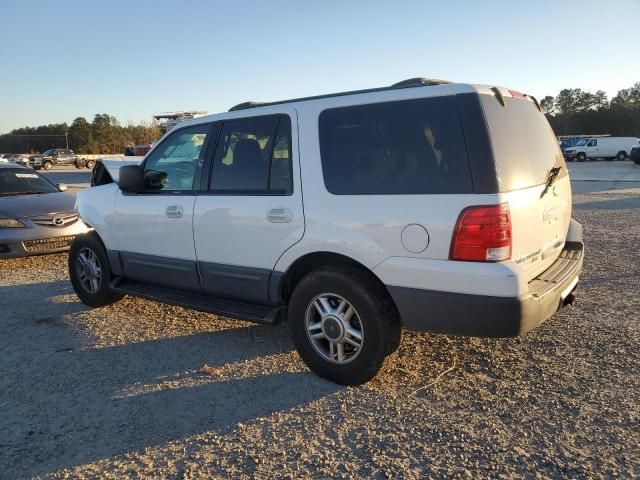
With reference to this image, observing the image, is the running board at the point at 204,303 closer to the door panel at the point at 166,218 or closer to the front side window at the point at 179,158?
the door panel at the point at 166,218

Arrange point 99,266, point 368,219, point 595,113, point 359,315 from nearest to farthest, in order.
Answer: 1. point 368,219
2. point 359,315
3. point 99,266
4. point 595,113

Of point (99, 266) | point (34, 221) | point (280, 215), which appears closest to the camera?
point (280, 215)

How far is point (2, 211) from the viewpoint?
723 centimetres

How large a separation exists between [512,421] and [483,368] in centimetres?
74

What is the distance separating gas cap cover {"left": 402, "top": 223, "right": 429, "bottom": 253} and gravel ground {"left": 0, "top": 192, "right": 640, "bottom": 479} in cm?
103

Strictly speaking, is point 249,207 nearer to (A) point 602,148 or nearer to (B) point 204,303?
(B) point 204,303

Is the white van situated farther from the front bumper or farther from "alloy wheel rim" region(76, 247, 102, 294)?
"alloy wheel rim" region(76, 247, 102, 294)

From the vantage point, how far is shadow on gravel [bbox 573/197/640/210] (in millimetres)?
12927

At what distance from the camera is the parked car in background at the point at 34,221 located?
703cm

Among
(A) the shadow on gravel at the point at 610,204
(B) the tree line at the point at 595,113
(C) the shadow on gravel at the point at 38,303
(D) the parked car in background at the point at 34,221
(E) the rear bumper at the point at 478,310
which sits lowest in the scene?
(A) the shadow on gravel at the point at 610,204

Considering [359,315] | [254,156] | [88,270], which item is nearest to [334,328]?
[359,315]

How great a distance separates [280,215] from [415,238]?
1055mm

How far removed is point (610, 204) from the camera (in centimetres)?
1370

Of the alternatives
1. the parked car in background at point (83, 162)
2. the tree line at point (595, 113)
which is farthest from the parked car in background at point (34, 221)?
the tree line at point (595, 113)
